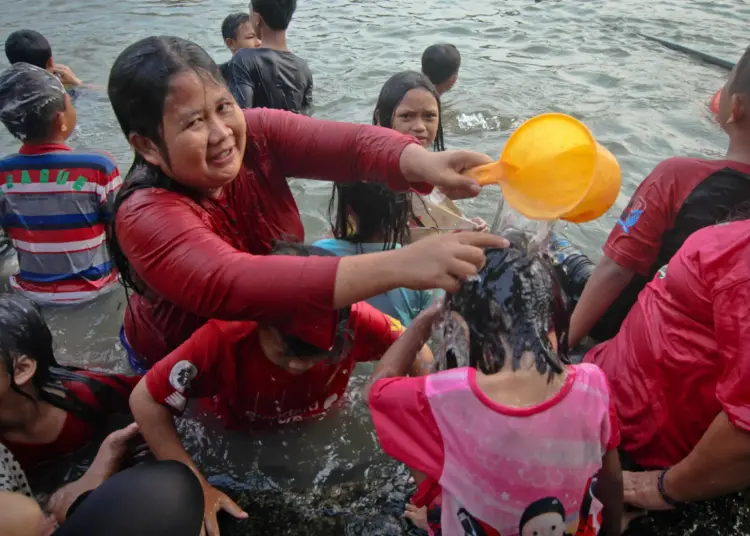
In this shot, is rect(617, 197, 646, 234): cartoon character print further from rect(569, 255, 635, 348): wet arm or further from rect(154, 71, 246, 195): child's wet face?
rect(154, 71, 246, 195): child's wet face

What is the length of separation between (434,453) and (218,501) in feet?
3.16

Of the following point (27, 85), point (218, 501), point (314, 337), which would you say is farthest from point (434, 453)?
point (27, 85)

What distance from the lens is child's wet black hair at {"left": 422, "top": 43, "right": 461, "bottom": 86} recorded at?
207 inches

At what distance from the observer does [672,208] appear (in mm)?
2477

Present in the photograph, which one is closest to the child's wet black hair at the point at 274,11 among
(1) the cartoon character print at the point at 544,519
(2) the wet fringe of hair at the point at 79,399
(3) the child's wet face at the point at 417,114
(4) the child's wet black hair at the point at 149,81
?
(3) the child's wet face at the point at 417,114

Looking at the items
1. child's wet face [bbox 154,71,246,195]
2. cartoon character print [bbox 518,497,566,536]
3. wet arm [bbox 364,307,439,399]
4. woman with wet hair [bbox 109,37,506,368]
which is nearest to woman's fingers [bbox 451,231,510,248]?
woman with wet hair [bbox 109,37,506,368]

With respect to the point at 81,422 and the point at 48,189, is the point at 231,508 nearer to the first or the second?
the point at 81,422

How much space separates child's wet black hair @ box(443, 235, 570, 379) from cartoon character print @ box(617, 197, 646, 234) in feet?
3.61

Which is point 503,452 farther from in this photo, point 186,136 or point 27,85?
point 27,85

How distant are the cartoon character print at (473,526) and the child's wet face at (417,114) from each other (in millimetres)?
2463

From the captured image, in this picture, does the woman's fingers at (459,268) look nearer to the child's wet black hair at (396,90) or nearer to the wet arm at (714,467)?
the wet arm at (714,467)

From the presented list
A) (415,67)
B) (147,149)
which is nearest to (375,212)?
(147,149)

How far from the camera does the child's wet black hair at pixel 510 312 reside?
61.8 inches

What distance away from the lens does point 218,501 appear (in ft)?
7.16
